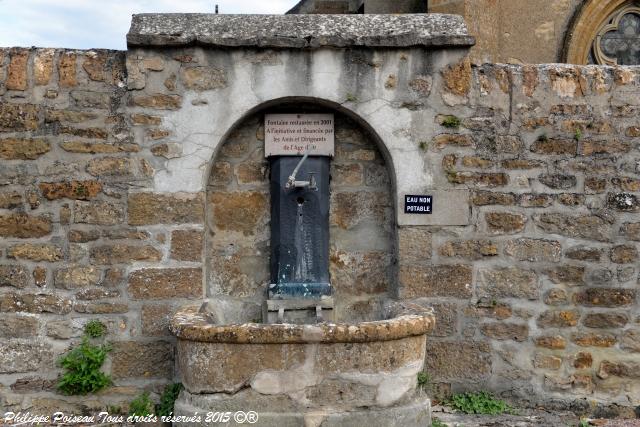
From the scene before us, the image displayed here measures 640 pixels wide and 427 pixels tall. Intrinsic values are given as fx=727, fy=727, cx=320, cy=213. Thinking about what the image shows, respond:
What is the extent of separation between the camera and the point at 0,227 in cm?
463

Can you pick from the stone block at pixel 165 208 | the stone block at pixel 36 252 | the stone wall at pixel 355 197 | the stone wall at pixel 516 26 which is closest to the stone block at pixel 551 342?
the stone wall at pixel 355 197

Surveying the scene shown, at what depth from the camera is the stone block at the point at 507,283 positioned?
190 inches

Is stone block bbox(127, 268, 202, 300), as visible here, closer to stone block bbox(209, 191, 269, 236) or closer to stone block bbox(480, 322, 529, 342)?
stone block bbox(209, 191, 269, 236)

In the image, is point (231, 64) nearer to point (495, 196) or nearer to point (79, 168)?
point (79, 168)

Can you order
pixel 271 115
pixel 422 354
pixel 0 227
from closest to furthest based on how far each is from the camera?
1. pixel 422 354
2. pixel 0 227
3. pixel 271 115

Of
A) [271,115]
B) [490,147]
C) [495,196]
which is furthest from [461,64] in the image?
[271,115]

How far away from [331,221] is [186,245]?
1.01 metres

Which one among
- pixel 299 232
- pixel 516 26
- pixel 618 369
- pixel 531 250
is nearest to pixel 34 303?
pixel 299 232

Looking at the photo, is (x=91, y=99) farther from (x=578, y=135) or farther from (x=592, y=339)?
(x=592, y=339)

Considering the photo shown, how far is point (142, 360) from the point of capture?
465 cm

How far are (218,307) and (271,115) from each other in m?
1.35

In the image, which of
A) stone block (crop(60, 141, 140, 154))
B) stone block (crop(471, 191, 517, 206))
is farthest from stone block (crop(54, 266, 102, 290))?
stone block (crop(471, 191, 517, 206))

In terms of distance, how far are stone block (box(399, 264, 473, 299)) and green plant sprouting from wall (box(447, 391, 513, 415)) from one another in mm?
651

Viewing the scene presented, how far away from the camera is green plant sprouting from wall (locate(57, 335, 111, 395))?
14.9ft
